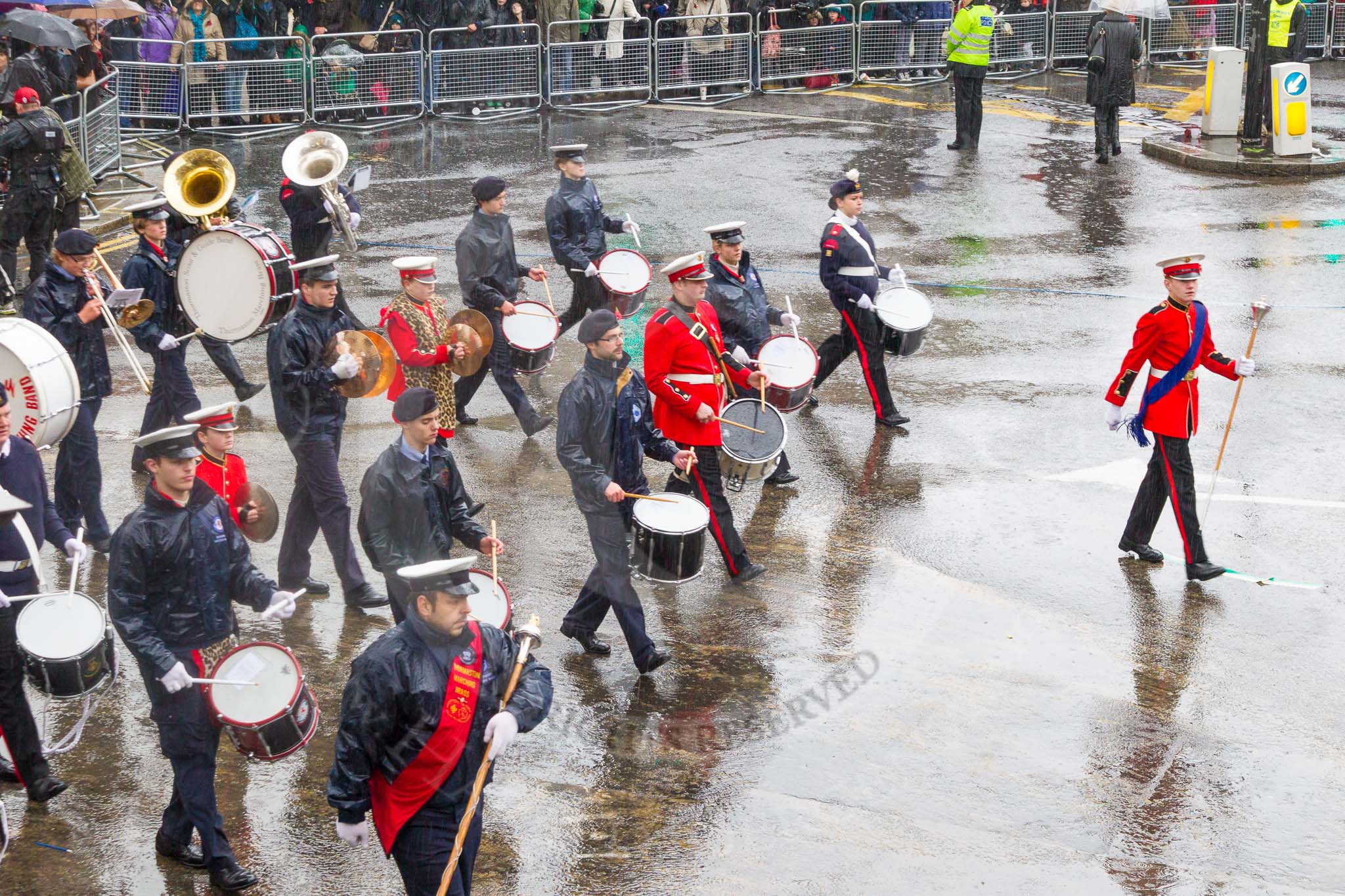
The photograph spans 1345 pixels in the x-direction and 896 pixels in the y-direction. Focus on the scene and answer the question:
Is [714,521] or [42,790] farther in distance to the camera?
[714,521]

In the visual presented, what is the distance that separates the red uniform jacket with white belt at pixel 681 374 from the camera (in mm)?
8812

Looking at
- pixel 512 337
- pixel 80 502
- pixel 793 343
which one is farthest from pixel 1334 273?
pixel 80 502

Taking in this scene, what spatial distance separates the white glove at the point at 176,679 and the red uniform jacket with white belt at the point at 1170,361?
5.57 m

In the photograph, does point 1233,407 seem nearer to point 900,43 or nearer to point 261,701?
point 261,701

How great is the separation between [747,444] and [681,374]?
0.63 m

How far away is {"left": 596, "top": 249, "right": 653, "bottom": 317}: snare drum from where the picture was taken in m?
12.3

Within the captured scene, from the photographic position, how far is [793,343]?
10.2 metres

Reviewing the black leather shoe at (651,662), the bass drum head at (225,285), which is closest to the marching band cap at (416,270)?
the bass drum head at (225,285)

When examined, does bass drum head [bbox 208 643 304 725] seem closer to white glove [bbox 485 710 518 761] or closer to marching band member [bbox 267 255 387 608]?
white glove [bbox 485 710 518 761]

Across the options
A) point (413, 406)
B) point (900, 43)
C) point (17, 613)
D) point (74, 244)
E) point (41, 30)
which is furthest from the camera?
point (900, 43)

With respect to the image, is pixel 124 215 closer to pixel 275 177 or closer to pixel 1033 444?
pixel 275 177

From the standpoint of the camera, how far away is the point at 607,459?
26.2ft

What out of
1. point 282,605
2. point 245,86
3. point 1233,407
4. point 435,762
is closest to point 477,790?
point 435,762

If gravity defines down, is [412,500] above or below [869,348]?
below
